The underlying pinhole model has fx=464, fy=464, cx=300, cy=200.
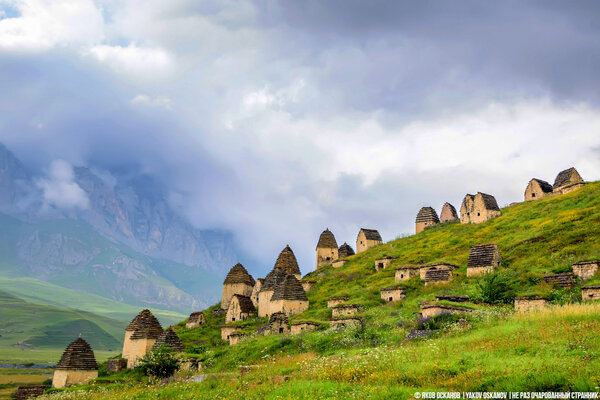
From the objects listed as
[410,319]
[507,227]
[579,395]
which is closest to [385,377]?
[579,395]

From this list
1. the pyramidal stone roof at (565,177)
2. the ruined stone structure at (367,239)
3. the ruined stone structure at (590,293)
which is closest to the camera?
the ruined stone structure at (590,293)

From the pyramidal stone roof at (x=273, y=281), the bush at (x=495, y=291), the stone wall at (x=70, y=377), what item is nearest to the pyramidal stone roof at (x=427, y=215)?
the pyramidal stone roof at (x=273, y=281)

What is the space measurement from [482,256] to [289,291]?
1895 centimetres

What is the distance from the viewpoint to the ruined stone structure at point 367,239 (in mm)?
82625

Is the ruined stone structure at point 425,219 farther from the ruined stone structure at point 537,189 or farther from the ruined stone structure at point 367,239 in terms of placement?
the ruined stone structure at point 537,189

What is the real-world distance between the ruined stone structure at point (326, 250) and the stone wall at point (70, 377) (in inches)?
1948

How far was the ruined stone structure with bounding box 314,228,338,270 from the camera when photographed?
83.8 meters

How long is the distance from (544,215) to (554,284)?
88.9ft

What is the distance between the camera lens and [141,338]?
42.8m

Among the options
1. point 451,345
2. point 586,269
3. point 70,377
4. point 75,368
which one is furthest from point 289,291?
point 451,345

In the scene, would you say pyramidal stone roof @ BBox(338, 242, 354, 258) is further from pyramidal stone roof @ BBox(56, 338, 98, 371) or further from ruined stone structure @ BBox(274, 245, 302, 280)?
pyramidal stone roof @ BBox(56, 338, 98, 371)

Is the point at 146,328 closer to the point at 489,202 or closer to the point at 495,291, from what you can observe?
the point at 495,291

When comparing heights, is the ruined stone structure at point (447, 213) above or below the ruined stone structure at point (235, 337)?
above

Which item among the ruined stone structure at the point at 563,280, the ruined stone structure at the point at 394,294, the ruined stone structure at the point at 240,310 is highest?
the ruined stone structure at the point at 240,310
